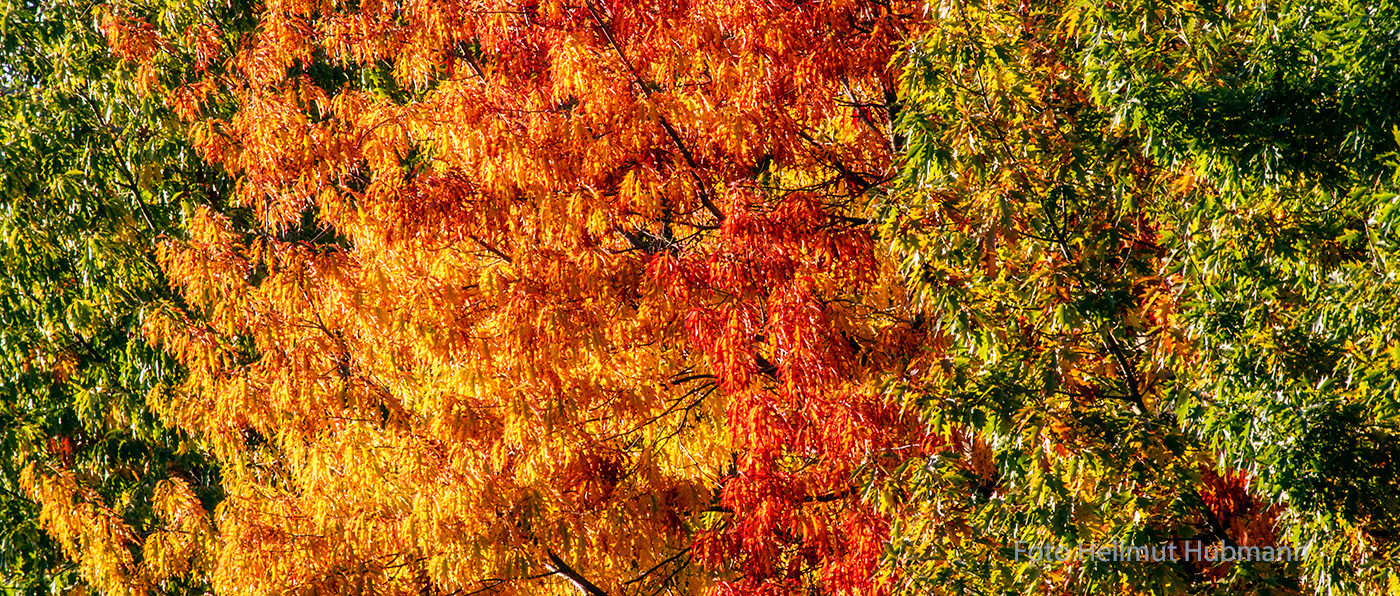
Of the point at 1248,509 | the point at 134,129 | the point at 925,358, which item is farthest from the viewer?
the point at 134,129

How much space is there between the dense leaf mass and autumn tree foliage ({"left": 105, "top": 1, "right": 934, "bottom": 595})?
3 centimetres

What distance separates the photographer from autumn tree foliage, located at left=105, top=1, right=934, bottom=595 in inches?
252

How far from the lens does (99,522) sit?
8531 mm

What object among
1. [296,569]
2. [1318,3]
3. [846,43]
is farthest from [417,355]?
[1318,3]

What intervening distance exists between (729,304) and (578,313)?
816mm

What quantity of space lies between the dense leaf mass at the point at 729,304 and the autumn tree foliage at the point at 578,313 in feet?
0.09

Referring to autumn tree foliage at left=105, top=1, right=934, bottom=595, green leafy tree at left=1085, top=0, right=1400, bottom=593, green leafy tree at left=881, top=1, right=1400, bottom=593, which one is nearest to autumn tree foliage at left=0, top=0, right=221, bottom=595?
autumn tree foliage at left=105, top=1, right=934, bottom=595

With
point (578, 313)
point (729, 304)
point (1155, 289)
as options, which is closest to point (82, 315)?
point (578, 313)

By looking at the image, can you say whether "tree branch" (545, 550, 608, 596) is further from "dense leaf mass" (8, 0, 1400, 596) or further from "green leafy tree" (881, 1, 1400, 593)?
"green leafy tree" (881, 1, 1400, 593)

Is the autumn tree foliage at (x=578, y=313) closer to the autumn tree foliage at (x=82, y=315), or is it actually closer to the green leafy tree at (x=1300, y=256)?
the autumn tree foliage at (x=82, y=315)

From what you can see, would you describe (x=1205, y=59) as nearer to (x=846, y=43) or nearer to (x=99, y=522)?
(x=846, y=43)

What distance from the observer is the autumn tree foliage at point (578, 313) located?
639 centimetres

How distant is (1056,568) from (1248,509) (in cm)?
126

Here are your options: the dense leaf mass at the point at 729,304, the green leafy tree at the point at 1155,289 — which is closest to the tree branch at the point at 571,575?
the dense leaf mass at the point at 729,304
